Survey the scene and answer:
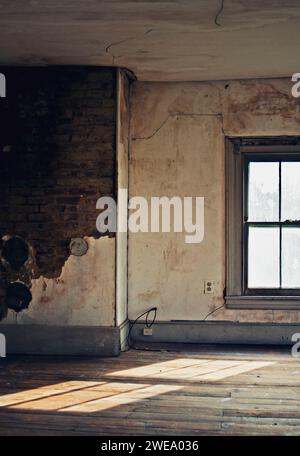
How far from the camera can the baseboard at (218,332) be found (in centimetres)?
Result: 543

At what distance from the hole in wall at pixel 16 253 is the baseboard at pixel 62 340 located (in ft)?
1.91

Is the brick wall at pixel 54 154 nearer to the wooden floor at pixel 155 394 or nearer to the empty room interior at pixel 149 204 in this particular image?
the empty room interior at pixel 149 204

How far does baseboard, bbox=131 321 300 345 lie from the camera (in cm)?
543

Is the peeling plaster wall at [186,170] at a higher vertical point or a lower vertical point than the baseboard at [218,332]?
higher

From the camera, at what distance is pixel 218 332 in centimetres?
548

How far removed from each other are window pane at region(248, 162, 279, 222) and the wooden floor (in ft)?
4.36

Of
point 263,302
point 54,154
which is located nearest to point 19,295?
point 54,154

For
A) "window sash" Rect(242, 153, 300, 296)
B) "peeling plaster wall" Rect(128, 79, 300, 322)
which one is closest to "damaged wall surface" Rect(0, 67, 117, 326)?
"peeling plaster wall" Rect(128, 79, 300, 322)

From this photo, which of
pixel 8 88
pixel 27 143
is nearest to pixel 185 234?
pixel 27 143

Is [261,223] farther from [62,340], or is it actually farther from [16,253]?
[16,253]

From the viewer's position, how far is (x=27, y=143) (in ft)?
16.9

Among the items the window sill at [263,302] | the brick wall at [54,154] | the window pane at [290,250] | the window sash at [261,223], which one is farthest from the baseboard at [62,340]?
the window pane at [290,250]

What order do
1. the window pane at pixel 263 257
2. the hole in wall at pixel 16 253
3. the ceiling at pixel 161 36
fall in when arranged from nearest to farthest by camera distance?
1. the ceiling at pixel 161 36
2. the hole in wall at pixel 16 253
3. the window pane at pixel 263 257

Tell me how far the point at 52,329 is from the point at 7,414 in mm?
1649
